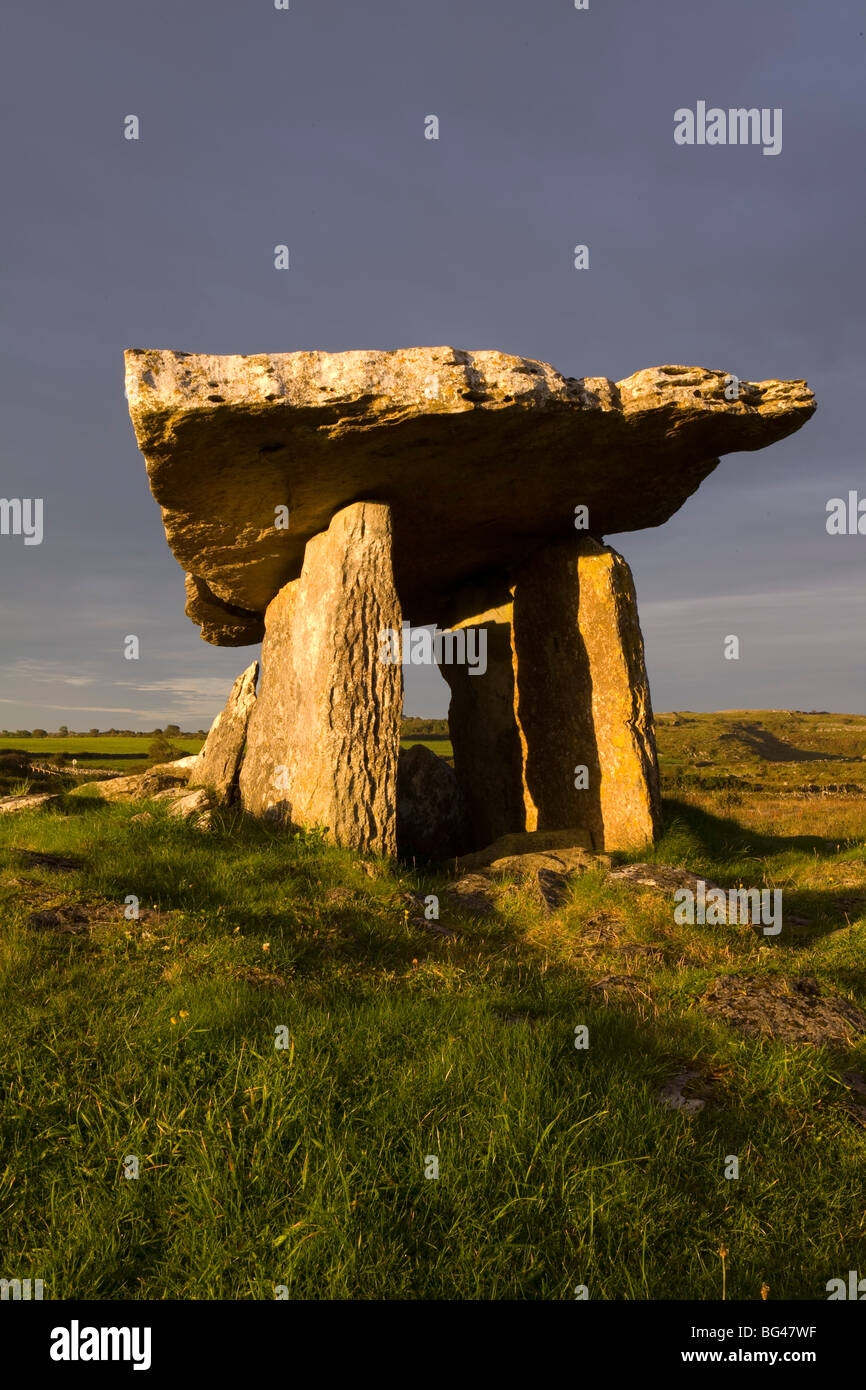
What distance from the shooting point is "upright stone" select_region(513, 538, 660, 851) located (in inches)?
363

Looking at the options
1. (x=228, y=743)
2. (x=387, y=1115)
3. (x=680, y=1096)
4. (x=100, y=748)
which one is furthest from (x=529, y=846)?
(x=100, y=748)

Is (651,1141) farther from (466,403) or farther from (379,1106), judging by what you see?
(466,403)

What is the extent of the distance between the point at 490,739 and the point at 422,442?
4902 mm

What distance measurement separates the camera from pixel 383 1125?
2.75 meters

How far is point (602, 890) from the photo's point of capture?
655 cm

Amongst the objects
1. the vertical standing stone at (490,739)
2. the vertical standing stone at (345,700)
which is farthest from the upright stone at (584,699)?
the vertical standing stone at (345,700)

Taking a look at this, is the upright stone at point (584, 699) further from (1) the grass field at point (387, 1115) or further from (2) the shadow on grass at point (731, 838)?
(1) the grass field at point (387, 1115)

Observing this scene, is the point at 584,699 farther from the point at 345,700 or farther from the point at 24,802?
the point at 24,802

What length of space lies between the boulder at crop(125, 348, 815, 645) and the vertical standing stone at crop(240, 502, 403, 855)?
0.74 meters

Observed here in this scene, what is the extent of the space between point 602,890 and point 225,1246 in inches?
188

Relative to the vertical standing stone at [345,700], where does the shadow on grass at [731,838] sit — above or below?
below

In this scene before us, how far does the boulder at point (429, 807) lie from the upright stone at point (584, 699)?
121 cm

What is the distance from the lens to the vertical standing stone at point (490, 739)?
36.3 feet
